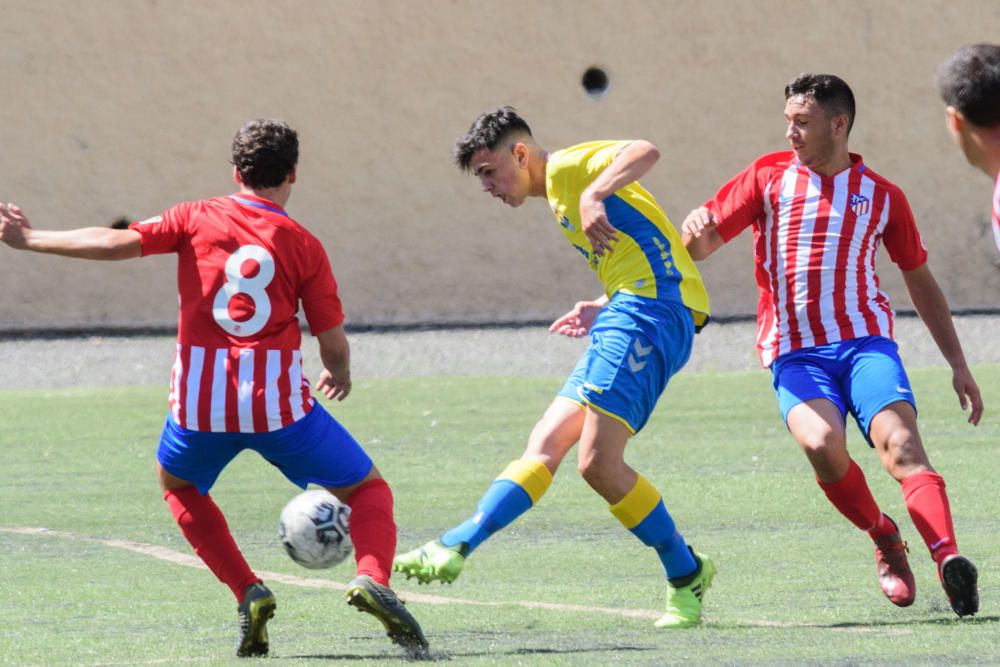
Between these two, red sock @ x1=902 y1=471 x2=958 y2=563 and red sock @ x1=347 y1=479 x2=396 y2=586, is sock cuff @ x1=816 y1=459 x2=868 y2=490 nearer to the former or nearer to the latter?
red sock @ x1=902 y1=471 x2=958 y2=563

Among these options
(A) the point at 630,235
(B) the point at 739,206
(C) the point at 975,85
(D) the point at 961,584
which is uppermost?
(C) the point at 975,85

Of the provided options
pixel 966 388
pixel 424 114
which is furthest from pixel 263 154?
pixel 424 114

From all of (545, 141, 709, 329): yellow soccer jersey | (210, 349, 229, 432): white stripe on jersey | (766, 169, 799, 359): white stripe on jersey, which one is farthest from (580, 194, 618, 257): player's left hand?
(210, 349, 229, 432): white stripe on jersey

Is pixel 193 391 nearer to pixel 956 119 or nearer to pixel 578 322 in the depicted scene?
pixel 578 322

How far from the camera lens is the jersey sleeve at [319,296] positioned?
5703 mm

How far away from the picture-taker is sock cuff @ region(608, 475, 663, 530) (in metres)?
6.13

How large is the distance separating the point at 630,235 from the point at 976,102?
6.61ft

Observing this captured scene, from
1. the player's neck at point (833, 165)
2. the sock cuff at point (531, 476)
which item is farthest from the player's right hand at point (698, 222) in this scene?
the sock cuff at point (531, 476)

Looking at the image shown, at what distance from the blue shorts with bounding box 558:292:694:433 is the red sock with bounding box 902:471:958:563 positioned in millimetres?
921

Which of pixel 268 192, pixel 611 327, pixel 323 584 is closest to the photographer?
pixel 268 192

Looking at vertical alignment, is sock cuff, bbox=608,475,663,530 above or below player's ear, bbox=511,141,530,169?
below

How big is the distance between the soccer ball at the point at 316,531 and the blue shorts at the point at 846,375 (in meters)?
1.63

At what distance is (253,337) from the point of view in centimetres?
564

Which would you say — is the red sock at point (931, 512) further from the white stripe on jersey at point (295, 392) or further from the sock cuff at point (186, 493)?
the sock cuff at point (186, 493)
